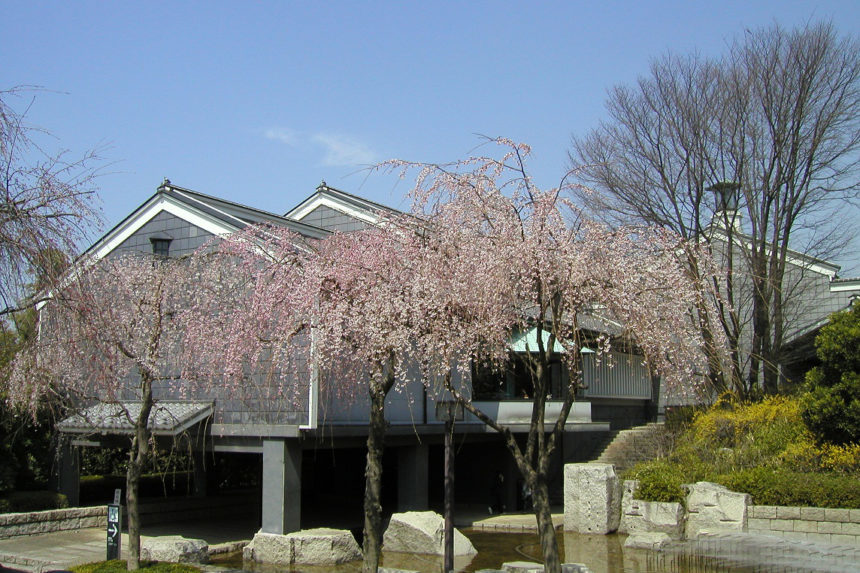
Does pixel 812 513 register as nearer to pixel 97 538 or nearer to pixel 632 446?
pixel 632 446

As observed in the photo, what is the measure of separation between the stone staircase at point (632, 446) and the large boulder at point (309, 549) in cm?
936

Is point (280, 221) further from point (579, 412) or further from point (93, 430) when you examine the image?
point (579, 412)

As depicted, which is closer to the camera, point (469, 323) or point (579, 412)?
point (469, 323)

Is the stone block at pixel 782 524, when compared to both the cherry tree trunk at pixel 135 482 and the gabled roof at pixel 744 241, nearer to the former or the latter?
the gabled roof at pixel 744 241

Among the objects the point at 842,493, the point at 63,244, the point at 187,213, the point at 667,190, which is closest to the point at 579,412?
the point at 667,190

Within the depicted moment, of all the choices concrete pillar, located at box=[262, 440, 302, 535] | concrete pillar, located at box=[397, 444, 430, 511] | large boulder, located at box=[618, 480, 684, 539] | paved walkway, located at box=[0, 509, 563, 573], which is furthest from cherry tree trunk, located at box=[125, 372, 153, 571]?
large boulder, located at box=[618, 480, 684, 539]

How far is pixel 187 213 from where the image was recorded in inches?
691

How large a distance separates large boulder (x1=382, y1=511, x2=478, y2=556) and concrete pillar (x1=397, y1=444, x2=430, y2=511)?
2.65 metres

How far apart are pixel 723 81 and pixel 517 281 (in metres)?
12.9

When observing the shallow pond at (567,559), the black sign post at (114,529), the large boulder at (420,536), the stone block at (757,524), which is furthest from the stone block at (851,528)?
the black sign post at (114,529)

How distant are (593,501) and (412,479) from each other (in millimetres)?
4154

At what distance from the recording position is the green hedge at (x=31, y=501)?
16.4m

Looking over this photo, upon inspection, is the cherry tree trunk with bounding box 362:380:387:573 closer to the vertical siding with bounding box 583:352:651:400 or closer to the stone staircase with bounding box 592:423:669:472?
the stone staircase with bounding box 592:423:669:472

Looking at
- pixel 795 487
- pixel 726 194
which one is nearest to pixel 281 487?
pixel 795 487
